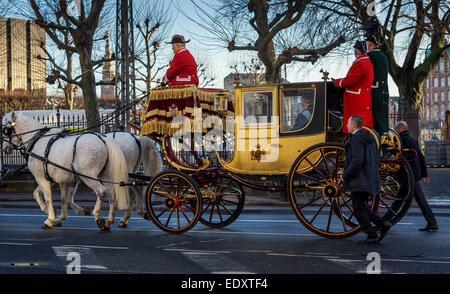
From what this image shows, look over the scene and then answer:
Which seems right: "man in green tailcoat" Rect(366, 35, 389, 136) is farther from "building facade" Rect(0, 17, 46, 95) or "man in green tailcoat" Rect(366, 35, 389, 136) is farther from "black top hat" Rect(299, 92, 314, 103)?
"building facade" Rect(0, 17, 46, 95)

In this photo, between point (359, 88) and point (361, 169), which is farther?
point (359, 88)

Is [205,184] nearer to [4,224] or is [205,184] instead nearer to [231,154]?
[231,154]

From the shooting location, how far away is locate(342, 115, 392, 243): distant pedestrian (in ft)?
23.8

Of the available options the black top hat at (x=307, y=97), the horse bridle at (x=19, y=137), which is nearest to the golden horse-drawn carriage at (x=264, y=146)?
the black top hat at (x=307, y=97)

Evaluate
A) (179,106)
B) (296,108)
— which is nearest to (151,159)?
(179,106)

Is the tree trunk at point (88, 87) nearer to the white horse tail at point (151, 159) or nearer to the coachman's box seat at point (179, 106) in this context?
the white horse tail at point (151, 159)

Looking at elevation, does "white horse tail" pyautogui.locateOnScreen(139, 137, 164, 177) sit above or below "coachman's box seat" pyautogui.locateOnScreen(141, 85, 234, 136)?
below

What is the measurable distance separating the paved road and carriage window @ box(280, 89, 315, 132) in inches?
65.1

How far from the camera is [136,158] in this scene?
10078 millimetres

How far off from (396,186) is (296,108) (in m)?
2.01

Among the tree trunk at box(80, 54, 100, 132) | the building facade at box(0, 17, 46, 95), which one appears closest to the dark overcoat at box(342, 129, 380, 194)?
the tree trunk at box(80, 54, 100, 132)

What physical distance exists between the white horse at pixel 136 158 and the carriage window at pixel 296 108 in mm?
2731

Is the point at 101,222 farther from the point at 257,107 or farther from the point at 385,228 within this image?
the point at 385,228

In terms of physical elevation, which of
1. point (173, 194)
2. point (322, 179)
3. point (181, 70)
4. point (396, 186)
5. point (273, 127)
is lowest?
point (173, 194)
